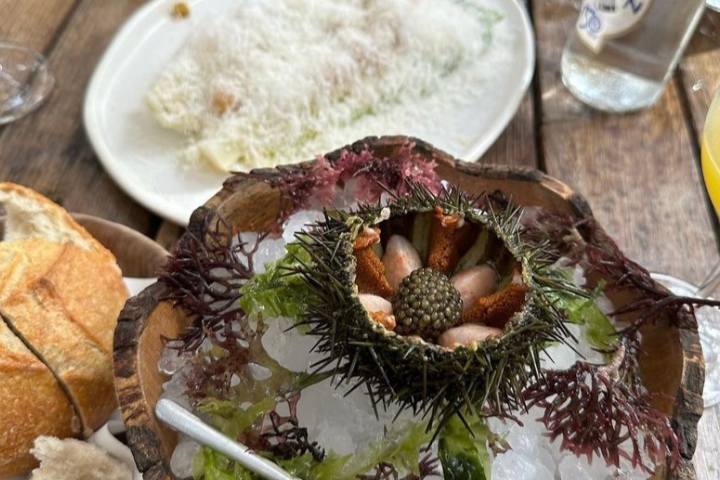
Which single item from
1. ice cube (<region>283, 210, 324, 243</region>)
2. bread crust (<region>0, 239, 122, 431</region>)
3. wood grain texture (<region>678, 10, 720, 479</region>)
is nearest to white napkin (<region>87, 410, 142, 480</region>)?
bread crust (<region>0, 239, 122, 431</region>)

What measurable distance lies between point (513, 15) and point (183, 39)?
684 millimetres

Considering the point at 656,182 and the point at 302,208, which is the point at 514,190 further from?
the point at 656,182

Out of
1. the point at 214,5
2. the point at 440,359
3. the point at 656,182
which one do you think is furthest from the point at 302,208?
the point at 214,5

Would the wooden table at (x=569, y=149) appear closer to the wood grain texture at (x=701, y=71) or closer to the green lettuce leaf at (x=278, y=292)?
the wood grain texture at (x=701, y=71)

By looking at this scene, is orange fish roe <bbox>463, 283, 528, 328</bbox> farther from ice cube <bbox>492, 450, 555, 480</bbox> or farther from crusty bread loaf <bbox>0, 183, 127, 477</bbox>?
crusty bread loaf <bbox>0, 183, 127, 477</bbox>

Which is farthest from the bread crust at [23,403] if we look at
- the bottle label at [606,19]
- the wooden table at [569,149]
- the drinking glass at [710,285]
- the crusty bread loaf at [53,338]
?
the bottle label at [606,19]

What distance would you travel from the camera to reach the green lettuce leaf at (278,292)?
67cm

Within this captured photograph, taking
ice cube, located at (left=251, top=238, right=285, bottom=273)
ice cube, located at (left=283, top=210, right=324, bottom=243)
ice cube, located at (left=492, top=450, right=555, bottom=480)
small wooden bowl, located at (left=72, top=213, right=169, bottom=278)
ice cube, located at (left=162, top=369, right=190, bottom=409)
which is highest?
ice cube, located at (left=283, top=210, right=324, bottom=243)

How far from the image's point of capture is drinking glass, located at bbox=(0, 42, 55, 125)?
1.26 metres

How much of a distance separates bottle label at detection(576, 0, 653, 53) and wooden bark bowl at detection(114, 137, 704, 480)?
49 centimetres

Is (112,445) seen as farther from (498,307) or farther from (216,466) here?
(498,307)

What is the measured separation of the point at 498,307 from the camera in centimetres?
62

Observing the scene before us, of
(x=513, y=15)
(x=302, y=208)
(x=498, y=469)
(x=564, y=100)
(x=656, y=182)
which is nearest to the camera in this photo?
(x=498, y=469)

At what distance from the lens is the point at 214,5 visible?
1462 mm
